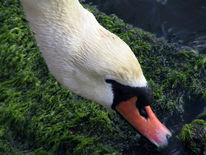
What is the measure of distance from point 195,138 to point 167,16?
8.01 feet

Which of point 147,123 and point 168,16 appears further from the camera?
point 168,16

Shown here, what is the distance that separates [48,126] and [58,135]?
180 mm

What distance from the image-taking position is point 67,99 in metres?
3.99

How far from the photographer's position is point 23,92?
13.2 ft

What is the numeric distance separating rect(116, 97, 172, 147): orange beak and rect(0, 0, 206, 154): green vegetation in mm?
595

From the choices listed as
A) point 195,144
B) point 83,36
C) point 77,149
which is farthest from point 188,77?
point 83,36

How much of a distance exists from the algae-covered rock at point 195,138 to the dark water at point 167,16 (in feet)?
5.49

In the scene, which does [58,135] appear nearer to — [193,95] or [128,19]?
[193,95]

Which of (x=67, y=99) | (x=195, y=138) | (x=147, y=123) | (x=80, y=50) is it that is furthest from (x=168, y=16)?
(x=80, y=50)

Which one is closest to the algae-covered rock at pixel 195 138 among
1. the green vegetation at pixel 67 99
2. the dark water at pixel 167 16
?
the green vegetation at pixel 67 99

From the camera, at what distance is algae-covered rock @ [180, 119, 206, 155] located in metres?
3.31

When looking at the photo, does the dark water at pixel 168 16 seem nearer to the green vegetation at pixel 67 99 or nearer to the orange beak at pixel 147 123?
the green vegetation at pixel 67 99

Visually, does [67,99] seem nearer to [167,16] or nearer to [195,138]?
[195,138]

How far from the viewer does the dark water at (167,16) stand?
4.87 m
